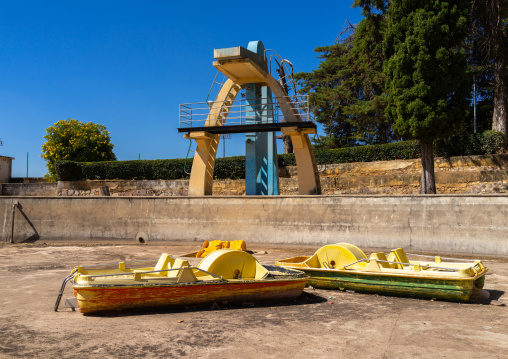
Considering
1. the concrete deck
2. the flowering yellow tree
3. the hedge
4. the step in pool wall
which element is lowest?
the concrete deck

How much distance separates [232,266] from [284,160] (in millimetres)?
19300

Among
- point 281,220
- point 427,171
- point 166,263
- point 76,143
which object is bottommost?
point 166,263

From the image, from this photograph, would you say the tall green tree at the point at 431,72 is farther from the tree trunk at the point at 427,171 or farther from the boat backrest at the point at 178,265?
the boat backrest at the point at 178,265

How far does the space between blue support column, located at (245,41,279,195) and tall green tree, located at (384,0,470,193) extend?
6.24 m

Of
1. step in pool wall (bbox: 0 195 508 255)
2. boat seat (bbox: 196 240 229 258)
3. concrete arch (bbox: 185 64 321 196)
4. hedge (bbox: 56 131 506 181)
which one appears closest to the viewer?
step in pool wall (bbox: 0 195 508 255)

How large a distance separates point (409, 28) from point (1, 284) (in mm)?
18856

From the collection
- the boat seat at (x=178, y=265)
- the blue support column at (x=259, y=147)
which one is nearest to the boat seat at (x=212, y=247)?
the blue support column at (x=259, y=147)

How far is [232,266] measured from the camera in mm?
8172

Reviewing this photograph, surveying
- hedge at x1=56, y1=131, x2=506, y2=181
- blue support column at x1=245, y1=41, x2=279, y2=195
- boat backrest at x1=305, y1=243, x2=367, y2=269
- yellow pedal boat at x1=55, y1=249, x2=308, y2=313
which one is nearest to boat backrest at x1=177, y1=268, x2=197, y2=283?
yellow pedal boat at x1=55, y1=249, x2=308, y2=313

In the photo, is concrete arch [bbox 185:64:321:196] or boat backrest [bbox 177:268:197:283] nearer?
boat backrest [bbox 177:268:197:283]

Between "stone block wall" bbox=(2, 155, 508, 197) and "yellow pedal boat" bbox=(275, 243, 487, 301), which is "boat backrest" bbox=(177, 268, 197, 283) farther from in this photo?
"stone block wall" bbox=(2, 155, 508, 197)

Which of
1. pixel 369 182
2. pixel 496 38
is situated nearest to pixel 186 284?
pixel 369 182

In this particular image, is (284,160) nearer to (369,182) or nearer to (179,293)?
(369,182)

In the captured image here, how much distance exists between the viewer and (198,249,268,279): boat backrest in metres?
7.96
